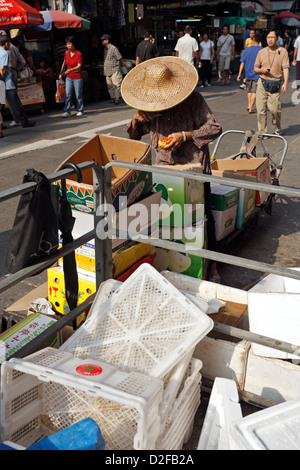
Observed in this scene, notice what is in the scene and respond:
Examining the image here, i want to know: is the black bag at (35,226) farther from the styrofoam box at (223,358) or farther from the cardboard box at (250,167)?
the cardboard box at (250,167)

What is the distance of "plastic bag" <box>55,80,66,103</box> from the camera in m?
13.5

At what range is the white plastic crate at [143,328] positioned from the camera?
240 centimetres

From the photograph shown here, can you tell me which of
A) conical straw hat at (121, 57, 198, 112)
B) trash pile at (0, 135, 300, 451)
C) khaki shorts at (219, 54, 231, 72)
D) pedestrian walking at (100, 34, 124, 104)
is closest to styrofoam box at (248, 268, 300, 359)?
trash pile at (0, 135, 300, 451)

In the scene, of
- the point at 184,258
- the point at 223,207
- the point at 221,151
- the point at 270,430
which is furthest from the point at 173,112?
the point at 221,151

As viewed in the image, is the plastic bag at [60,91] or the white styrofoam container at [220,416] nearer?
the white styrofoam container at [220,416]

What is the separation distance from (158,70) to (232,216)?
5.35ft

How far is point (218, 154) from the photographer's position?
8758 mm

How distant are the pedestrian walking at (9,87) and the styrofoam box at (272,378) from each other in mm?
9606

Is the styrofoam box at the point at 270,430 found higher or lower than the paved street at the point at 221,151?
higher

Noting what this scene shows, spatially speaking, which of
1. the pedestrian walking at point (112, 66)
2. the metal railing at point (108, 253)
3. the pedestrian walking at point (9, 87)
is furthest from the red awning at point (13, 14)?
the metal railing at point (108, 253)

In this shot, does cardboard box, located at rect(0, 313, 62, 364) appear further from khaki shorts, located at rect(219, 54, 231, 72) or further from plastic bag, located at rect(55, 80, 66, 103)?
khaki shorts, located at rect(219, 54, 231, 72)

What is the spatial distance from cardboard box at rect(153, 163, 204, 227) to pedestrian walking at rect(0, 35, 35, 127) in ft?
25.8
